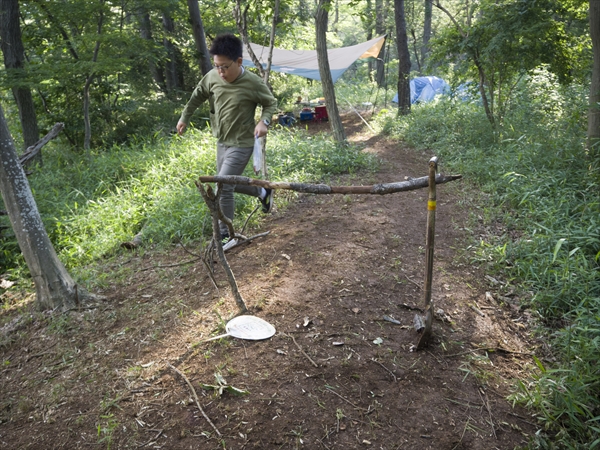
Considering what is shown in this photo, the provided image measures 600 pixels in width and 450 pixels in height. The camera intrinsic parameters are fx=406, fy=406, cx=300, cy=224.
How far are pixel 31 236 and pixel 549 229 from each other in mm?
4234

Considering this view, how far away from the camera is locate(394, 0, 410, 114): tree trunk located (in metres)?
10.5

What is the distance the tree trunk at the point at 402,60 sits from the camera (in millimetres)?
10453

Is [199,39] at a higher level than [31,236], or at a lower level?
higher

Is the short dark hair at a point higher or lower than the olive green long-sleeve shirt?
higher

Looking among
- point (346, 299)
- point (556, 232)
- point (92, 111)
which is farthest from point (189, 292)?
point (92, 111)

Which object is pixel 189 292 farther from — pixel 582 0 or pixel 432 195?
pixel 582 0

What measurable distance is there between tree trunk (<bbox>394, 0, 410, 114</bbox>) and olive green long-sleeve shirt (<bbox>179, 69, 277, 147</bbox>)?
793cm

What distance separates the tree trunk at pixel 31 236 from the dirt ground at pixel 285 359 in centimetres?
16

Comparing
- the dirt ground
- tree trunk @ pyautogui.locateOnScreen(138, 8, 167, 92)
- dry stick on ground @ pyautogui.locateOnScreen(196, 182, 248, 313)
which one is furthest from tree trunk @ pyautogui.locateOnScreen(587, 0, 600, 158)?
tree trunk @ pyautogui.locateOnScreen(138, 8, 167, 92)

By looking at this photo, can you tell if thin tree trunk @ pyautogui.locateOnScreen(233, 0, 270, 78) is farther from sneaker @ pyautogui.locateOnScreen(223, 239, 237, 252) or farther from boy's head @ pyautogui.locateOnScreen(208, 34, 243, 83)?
sneaker @ pyautogui.locateOnScreen(223, 239, 237, 252)

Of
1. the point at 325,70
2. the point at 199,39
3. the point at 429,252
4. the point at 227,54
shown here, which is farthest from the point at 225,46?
the point at 199,39

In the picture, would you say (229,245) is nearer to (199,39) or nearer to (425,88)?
(199,39)

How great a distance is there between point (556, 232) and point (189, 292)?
319cm

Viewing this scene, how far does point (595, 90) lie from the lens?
4.70 meters
